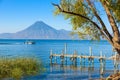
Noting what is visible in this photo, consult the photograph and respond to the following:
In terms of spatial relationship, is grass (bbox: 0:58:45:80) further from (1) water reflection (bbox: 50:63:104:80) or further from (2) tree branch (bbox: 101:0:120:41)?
(1) water reflection (bbox: 50:63:104:80)

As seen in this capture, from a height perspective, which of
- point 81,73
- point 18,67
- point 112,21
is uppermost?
point 112,21

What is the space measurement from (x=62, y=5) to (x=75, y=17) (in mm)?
1656

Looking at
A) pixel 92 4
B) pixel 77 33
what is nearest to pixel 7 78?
pixel 77 33

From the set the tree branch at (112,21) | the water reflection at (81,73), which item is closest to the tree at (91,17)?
the tree branch at (112,21)

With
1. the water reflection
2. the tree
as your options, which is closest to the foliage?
the tree

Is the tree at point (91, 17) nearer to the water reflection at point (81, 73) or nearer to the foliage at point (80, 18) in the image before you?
the foliage at point (80, 18)

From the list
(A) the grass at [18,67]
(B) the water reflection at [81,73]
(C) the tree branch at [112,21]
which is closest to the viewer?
(C) the tree branch at [112,21]

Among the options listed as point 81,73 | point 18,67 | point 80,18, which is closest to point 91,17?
point 80,18

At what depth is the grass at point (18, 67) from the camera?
33844 mm

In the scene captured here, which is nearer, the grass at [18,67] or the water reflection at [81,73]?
the grass at [18,67]

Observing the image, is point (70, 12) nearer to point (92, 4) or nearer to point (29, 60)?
point (92, 4)

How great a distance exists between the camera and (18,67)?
115ft

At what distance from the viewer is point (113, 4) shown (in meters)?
25.4

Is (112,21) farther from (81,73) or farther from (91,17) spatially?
(81,73)
